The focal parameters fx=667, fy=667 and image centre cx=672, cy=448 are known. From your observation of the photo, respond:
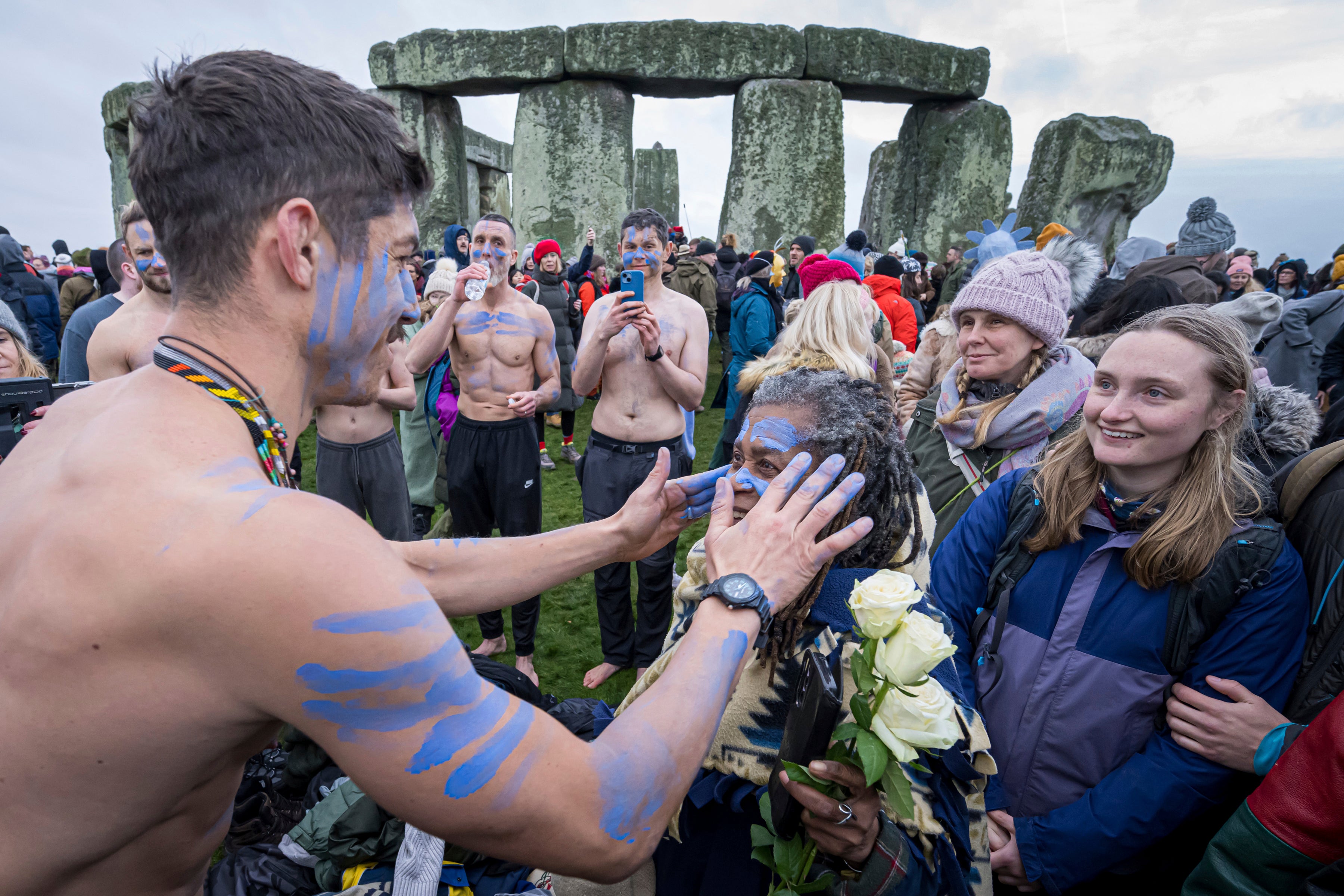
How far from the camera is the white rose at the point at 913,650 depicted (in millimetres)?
1105

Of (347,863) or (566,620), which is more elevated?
(347,863)

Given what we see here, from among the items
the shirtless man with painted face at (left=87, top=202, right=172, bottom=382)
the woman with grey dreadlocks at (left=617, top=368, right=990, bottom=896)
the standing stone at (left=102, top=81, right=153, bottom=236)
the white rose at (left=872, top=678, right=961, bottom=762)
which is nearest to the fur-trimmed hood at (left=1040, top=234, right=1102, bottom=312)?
the woman with grey dreadlocks at (left=617, top=368, right=990, bottom=896)

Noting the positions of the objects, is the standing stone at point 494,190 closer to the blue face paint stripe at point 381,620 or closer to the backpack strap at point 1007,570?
the backpack strap at point 1007,570

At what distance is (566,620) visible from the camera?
4613 millimetres

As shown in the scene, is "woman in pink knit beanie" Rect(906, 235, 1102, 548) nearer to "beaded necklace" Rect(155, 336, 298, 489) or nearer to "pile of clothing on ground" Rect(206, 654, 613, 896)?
"pile of clothing on ground" Rect(206, 654, 613, 896)

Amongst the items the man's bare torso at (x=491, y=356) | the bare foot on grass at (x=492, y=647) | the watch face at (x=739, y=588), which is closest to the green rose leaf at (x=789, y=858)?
the watch face at (x=739, y=588)

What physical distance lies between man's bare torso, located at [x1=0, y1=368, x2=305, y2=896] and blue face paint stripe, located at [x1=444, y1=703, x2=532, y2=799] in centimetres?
32

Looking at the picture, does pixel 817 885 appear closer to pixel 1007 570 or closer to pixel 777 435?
pixel 777 435

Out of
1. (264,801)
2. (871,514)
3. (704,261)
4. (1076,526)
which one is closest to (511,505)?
(264,801)

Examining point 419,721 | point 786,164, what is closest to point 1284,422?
point 419,721

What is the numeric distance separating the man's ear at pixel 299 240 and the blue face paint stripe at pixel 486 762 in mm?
823

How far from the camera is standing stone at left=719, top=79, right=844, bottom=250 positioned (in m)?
10.6

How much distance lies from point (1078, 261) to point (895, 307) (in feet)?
9.63

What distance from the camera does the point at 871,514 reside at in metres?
1.78
